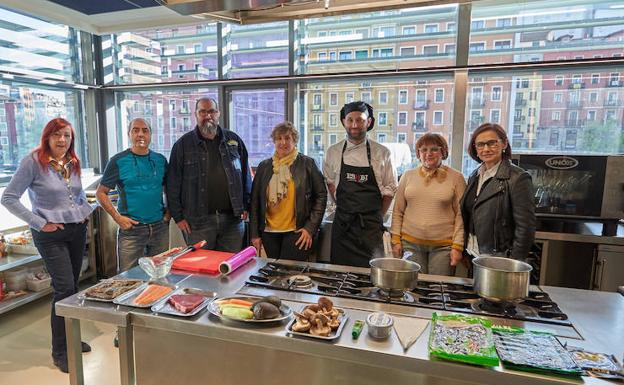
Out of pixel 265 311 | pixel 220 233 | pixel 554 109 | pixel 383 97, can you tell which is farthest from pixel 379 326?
pixel 554 109

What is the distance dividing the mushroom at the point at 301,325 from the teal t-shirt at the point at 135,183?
1620mm

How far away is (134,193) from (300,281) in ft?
4.68

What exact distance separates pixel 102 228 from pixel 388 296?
125 inches

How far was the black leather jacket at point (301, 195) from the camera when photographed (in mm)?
2480

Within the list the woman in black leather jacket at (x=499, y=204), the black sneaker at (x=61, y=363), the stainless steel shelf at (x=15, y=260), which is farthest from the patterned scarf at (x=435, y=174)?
the stainless steel shelf at (x=15, y=260)

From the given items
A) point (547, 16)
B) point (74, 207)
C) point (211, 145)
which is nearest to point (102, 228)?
point (74, 207)

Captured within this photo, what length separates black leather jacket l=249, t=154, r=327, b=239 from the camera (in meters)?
2.48

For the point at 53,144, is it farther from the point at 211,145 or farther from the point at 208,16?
the point at 208,16

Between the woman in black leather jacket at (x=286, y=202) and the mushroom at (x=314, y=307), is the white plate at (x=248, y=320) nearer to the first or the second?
the mushroom at (x=314, y=307)

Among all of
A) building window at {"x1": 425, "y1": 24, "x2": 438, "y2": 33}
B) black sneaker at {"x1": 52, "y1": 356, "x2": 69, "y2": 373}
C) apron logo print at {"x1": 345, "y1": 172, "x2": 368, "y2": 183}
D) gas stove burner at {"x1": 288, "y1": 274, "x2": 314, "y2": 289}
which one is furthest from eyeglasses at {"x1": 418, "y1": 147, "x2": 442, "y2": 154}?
black sneaker at {"x1": 52, "y1": 356, "x2": 69, "y2": 373}

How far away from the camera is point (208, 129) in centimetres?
259

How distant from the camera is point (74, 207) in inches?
91.2

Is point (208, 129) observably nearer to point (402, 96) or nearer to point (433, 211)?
point (433, 211)

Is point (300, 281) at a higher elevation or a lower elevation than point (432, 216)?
lower
